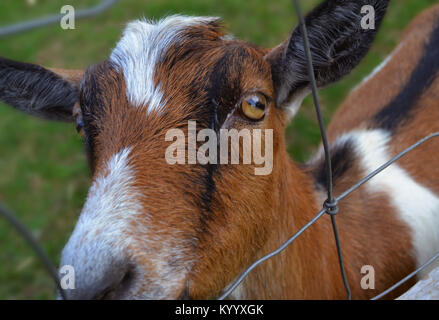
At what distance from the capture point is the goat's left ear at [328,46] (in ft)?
5.72

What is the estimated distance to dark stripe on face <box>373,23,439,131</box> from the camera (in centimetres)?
284

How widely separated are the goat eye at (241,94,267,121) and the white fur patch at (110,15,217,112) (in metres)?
0.33

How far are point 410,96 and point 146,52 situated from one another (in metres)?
1.84

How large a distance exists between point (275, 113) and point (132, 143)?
684mm

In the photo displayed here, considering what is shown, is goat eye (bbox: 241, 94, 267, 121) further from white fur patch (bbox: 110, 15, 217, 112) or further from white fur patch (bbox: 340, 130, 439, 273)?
white fur patch (bbox: 340, 130, 439, 273)
